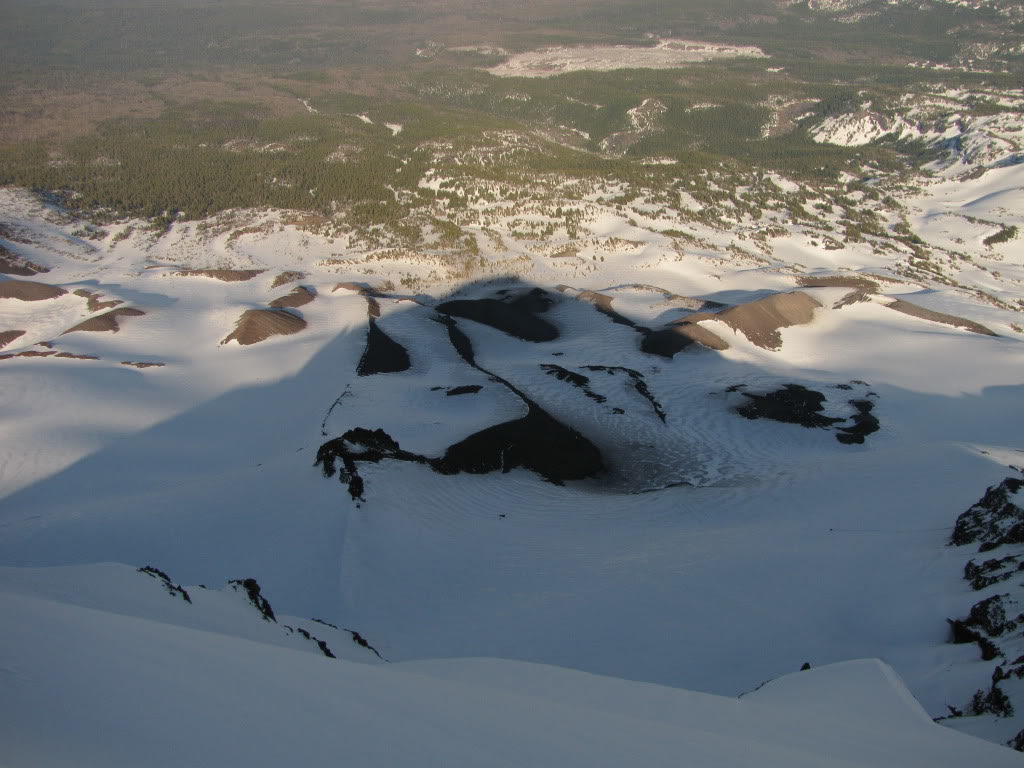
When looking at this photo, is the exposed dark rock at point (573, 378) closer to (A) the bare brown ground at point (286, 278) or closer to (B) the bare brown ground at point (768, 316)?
(B) the bare brown ground at point (768, 316)

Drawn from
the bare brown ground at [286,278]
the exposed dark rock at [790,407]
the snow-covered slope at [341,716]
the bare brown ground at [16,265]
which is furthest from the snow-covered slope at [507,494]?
the bare brown ground at [16,265]

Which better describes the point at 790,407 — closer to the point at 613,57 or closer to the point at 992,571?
the point at 992,571

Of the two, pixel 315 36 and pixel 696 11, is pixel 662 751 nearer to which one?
pixel 315 36

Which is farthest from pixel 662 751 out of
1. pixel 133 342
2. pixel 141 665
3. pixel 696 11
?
pixel 696 11

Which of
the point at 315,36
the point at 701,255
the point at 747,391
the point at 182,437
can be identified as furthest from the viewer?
the point at 315,36

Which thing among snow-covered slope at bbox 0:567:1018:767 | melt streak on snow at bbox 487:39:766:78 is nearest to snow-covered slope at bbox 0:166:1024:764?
snow-covered slope at bbox 0:567:1018:767

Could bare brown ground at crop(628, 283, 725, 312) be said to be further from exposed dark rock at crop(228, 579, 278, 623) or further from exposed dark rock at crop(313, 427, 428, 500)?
exposed dark rock at crop(228, 579, 278, 623)
